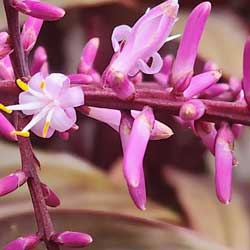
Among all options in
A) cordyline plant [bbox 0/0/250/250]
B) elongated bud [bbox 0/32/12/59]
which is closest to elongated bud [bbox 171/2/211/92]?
cordyline plant [bbox 0/0/250/250]

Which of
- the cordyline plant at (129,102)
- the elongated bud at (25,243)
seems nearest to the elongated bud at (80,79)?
the cordyline plant at (129,102)

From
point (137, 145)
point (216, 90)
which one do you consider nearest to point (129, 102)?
point (137, 145)

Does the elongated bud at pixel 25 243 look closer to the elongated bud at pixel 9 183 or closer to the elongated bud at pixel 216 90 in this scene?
the elongated bud at pixel 9 183

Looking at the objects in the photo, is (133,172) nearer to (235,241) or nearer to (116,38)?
(116,38)

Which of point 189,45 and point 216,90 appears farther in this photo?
point 216,90

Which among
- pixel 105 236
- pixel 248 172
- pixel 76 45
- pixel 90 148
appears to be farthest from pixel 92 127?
pixel 105 236

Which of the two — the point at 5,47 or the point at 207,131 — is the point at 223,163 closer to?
the point at 207,131

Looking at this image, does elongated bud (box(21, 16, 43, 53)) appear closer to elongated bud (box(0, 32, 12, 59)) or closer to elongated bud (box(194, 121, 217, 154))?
elongated bud (box(0, 32, 12, 59))
